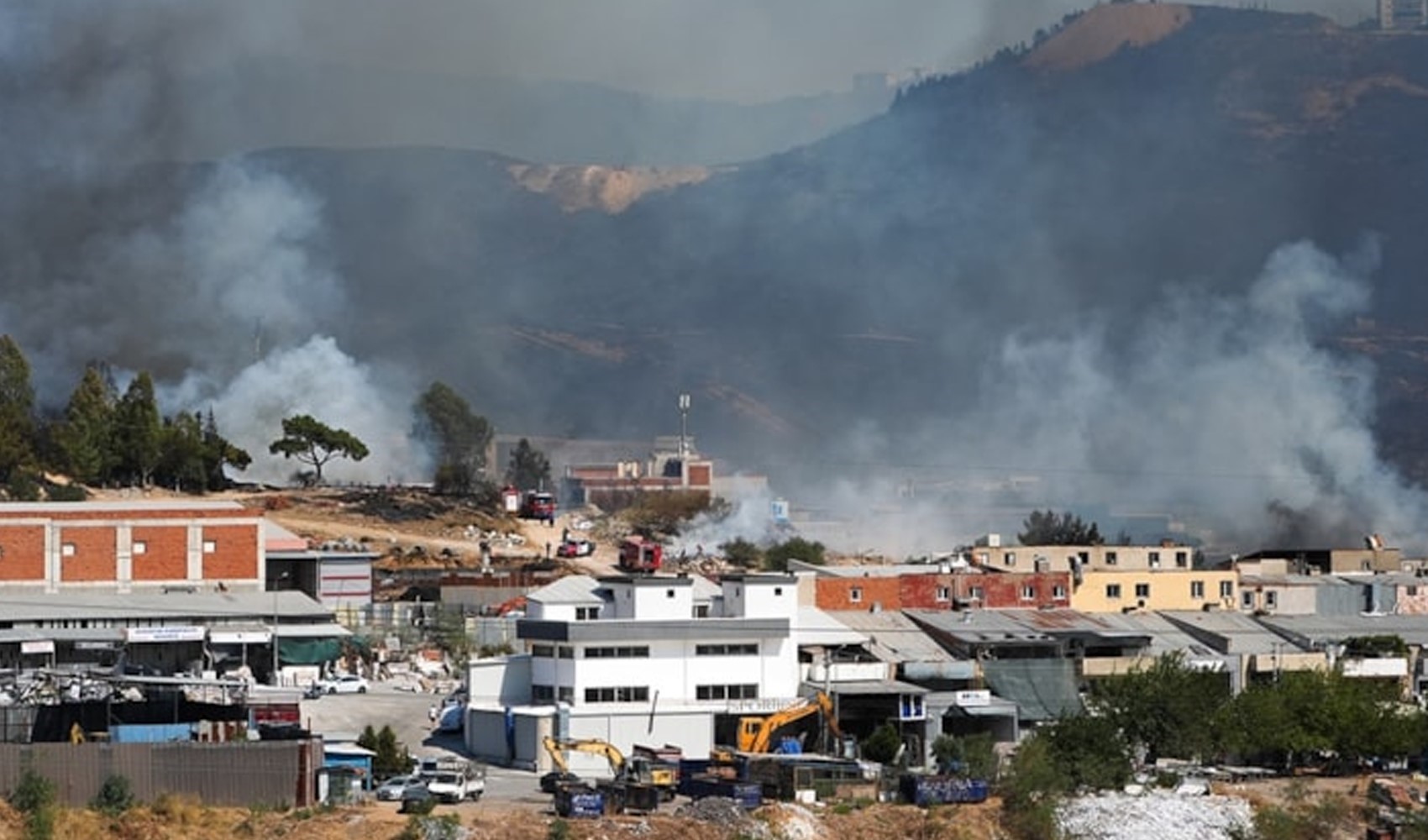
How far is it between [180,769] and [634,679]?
760cm

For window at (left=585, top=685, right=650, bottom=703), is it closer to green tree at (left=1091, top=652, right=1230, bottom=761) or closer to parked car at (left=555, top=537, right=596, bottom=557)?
green tree at (left=1091, top=652, right=1230, bottom=761)

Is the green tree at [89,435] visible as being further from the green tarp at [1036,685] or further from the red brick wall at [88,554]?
the green tarp at [1036,685]

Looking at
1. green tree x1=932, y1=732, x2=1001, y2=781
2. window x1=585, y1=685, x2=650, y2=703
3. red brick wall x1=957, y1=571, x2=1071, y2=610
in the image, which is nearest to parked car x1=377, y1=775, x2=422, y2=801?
window x1=585, y1=685, x2=650, y2=703

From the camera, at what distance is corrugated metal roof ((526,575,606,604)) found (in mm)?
41438

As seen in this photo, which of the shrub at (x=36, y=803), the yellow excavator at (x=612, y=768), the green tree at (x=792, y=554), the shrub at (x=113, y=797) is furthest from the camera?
the green tree at (x=792, y=554)

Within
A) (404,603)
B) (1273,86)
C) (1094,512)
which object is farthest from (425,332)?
(404,603)

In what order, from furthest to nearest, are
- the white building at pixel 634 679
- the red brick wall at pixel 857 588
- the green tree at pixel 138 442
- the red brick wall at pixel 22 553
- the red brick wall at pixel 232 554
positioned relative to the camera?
the green tree at pixel 138 442
the red brick wall at pixel 232 554
the red brick wall at pixel 857 588
the red brick wall at pixel 22 553
the white building at pixel 634 679

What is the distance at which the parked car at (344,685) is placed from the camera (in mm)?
40656

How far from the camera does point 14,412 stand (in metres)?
64.8

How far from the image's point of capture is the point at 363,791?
33344 mm

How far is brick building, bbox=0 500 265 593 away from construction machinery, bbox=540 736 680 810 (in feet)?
40.0

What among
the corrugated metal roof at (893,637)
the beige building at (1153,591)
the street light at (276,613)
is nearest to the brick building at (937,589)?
the corrugated metal roof at (893,637)

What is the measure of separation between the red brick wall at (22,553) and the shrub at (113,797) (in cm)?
1447

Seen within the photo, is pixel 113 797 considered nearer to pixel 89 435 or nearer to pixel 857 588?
pixel 857 588
